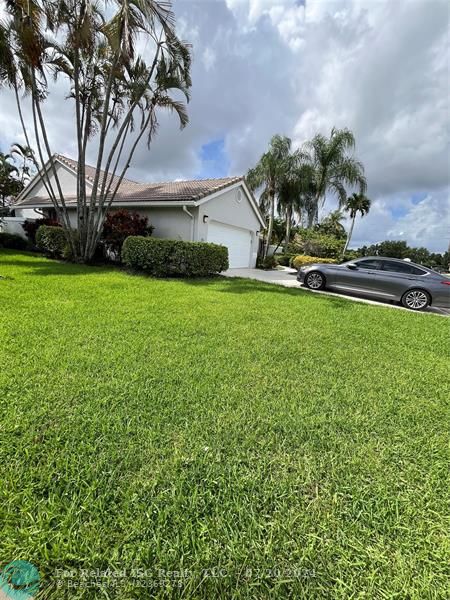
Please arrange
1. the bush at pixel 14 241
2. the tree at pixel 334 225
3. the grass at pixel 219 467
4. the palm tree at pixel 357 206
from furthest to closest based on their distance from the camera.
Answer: the tree at pixel 334 225 → the palm tree at pixel 357 206 → the bush at pixel 14 241 → the grass at pixel 219 467

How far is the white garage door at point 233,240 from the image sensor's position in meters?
12.8

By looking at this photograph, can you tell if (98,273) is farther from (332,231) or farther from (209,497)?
(332,231)

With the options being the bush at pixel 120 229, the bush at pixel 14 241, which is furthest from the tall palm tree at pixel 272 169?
the bush at pixel 14 241

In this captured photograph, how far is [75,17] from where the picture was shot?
8.18 metres

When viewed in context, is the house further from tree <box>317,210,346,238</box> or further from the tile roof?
tree <box>317,210,346,238</box>

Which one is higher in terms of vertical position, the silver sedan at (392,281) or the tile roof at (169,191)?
the tile roof at (169,191)

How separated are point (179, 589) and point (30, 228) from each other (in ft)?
57.1

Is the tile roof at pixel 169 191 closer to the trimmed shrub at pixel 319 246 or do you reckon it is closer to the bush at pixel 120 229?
the bush at pixel 120 229

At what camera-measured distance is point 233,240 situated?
14.4 metres

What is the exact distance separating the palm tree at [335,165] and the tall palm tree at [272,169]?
2349 mm

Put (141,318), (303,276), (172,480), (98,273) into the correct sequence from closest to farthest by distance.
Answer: (172,480)
(141,318)
(98,273)
(303,276)

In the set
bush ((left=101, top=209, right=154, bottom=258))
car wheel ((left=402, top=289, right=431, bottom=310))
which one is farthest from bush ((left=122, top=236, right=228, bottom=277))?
car wheel ((left=402, top=289, right=431, bottom=310))

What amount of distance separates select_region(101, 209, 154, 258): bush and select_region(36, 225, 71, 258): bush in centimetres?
175

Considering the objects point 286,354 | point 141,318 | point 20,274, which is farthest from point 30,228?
point 286,354
